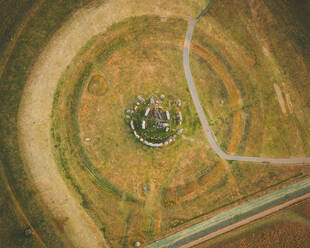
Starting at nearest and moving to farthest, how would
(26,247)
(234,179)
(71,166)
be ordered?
(26,247) < (71,166) < (234,179)

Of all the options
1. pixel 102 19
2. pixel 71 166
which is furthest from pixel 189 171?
pixel 102 19

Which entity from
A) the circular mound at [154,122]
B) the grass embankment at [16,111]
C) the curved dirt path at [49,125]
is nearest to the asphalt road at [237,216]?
the curved dirt path at [49,125]

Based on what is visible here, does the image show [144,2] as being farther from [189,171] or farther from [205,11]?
[189,171]

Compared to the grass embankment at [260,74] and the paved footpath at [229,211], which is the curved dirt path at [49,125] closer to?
the paved footpath at [229,211]

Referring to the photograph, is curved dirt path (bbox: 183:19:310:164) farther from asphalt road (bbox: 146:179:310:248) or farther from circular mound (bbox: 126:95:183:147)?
asphalt road (bbox: 146:179:310:248)

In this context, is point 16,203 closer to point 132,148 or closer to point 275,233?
point 132,148

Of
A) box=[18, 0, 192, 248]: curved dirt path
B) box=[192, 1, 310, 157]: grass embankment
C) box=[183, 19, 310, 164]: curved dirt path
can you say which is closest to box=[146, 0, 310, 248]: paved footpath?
box=[183, 19, 310, 164]: curved dirt path
